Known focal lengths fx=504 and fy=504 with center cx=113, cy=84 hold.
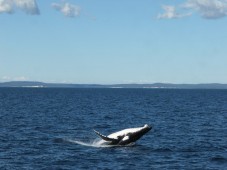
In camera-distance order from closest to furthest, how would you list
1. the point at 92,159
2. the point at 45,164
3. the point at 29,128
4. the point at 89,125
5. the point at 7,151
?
the point at 45,164, the point at 92,159, the point at 7,151, the point at 29,128, the point at 89,125

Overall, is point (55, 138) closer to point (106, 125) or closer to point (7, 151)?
point (7, 151)

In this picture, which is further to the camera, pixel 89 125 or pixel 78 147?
pixel 89 125

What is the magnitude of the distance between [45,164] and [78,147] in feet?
29.7

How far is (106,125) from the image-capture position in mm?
70938

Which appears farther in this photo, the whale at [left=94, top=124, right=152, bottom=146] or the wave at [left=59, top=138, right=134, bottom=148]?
the wave at [left=59, top=138, right=134, bottom=148]

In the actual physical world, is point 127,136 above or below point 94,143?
above

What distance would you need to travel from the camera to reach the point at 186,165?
38.3 meters

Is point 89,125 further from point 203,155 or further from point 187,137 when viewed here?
point 203,155

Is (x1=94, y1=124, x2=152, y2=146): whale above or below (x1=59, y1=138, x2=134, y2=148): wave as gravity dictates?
above

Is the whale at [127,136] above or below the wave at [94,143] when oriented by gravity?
above

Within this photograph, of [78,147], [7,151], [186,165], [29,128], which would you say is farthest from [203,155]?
[29,128]

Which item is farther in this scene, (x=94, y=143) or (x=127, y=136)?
(x=94, y=143)

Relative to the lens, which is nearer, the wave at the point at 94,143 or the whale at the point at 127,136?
the whale at the point at 127,136

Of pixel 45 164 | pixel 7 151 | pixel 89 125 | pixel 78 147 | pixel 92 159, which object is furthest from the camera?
pixel 89 125
